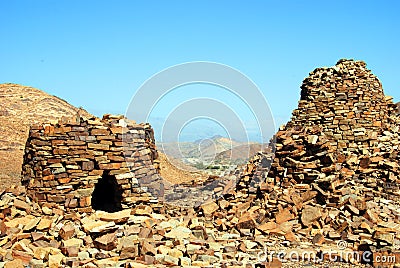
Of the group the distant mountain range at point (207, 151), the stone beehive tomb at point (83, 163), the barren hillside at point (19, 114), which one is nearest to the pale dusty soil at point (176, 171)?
the distant mountain range at point (207, 151)

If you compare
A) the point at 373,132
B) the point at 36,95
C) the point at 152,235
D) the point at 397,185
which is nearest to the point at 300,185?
the point at 397,185

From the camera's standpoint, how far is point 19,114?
2756 centimetres

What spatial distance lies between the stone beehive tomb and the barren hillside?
9659 millimetres

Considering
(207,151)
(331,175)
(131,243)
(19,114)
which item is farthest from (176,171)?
(131,243)

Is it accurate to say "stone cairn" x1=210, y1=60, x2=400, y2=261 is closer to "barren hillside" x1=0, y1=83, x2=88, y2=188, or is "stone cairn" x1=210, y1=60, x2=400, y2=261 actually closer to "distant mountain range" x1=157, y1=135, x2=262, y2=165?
"distant mountain range" x1=157, y1=135, x2=262, y2=165

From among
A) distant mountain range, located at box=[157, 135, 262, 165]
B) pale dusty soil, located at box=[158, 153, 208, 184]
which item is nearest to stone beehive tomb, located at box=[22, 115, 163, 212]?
pale dusty soil, located at box=[158, 153, 208, 184]

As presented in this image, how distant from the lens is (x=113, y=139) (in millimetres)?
9500

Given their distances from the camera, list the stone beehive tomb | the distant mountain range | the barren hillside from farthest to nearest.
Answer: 1. the distant mountain range
2. the barren hillside
3. the stone beehive tomb

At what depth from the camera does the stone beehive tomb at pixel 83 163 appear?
912 centimetres

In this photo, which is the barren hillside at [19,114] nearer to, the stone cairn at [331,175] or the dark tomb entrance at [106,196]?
the dark tomb entrance at [106,196]

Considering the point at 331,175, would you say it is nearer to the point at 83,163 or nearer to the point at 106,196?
the point at 106,196

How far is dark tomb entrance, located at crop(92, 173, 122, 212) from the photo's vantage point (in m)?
9.88

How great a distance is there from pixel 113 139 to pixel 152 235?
2.93 metres

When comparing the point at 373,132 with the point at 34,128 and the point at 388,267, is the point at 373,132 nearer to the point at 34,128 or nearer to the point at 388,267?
the point at 388,267
